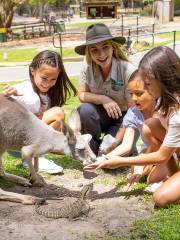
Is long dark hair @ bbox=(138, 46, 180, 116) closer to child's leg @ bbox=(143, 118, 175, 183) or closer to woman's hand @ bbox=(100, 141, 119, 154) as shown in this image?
Answer: child's leg @ bbox=(143, 118, 175, 183)

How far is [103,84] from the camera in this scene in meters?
4.61

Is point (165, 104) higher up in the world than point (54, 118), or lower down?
higher up

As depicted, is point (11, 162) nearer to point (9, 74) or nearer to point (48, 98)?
point (48, 98)

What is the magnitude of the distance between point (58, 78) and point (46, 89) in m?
0.16

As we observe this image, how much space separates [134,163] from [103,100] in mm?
1142

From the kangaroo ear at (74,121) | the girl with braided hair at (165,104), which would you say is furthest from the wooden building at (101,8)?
the girl with braided hair at (165,104)

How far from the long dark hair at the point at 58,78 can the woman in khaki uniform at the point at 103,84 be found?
0.79 ft

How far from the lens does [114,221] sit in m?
3.23

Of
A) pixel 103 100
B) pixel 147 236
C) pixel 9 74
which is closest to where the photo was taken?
pixel 147 236

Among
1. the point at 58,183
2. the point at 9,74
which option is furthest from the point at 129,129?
the point at 9,74

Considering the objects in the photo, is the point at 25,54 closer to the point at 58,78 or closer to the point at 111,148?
the point at 58,78

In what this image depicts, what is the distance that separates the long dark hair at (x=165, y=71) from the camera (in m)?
3.29

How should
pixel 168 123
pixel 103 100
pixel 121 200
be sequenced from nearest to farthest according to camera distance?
pixel 168 123 → pixel 121 200 → pixel 103 100

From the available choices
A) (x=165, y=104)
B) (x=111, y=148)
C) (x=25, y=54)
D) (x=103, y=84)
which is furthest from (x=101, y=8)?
(x=165, y=104)
